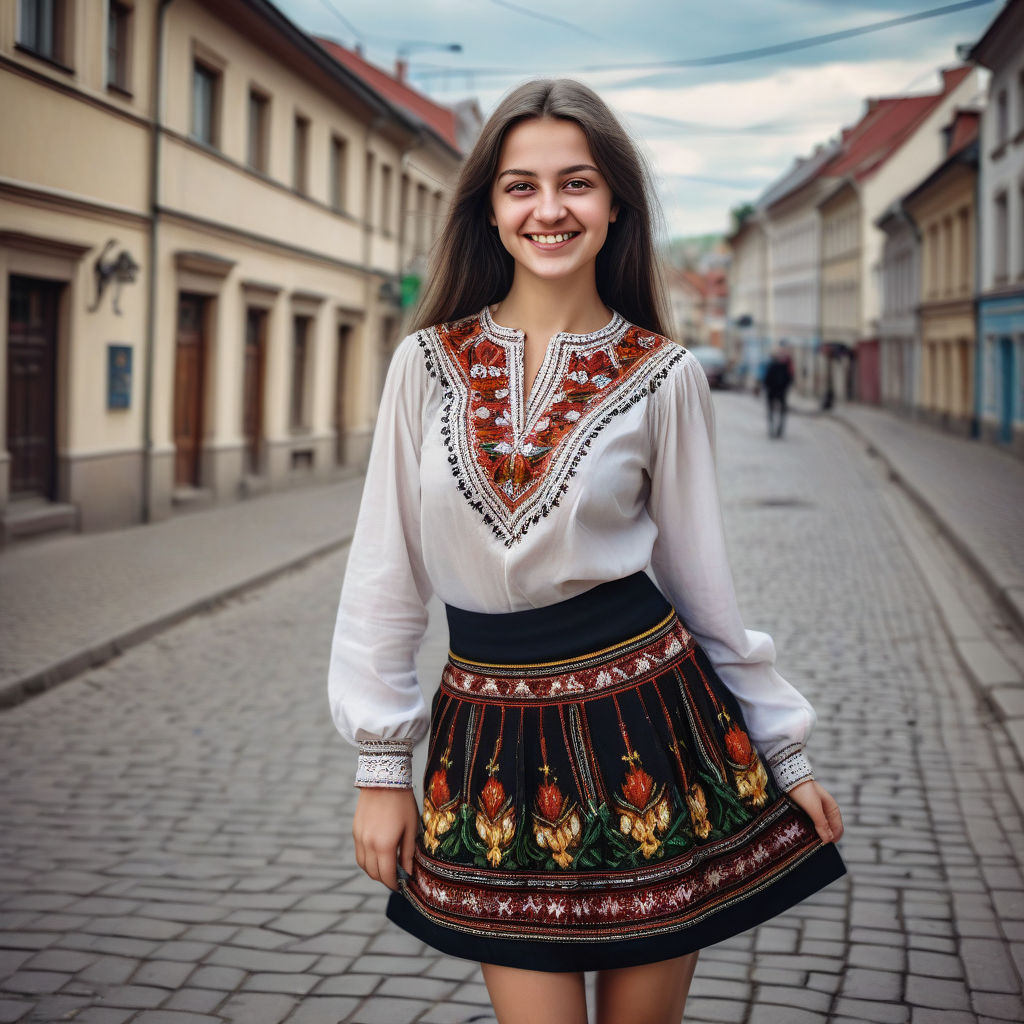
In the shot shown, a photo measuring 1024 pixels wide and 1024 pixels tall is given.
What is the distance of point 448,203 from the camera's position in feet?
7.89

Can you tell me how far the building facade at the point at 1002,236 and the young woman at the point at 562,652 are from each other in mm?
24443

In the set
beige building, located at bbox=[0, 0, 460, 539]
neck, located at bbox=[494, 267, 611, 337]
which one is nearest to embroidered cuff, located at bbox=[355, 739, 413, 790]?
neck, located at bbox=[494, 267, 611, 337]

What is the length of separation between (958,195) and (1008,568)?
74.9 feet

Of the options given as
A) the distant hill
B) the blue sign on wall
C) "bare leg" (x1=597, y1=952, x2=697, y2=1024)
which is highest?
the distant hill

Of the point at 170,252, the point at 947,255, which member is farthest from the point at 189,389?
the point at 947,255

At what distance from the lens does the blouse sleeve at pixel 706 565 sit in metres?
2.25

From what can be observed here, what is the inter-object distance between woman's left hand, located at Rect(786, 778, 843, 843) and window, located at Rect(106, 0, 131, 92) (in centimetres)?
1492

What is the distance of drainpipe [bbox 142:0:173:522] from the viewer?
1634cm

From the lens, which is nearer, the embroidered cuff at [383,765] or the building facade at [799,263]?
the embroidered cuff at [383,765]

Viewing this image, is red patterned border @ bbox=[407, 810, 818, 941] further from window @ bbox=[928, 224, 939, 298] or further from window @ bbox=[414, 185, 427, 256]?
window @ bbox=[928, 224, 939, 298]

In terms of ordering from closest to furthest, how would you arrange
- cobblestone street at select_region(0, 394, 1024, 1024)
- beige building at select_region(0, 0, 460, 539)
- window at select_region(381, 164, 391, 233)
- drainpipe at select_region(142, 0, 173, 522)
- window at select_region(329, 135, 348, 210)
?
cobblestone street at select_region(0, 394, 1024, 1024)
beige building at select_region(0, 0, 460, 539)
drainpipe at select_region(142, 0, 173, 522)
window at select_region(329, 135, 348, 210)
window at select_region(381, 164, 391, 233)

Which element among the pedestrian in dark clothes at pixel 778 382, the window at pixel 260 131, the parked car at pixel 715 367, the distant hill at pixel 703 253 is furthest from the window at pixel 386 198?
the distant hill at pixel 703 253

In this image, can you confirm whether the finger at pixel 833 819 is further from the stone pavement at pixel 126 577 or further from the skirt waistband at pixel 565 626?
the stone pavement at pixel 126 577

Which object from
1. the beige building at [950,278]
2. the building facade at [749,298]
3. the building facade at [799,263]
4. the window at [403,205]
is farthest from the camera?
the building facade at [749,298]
